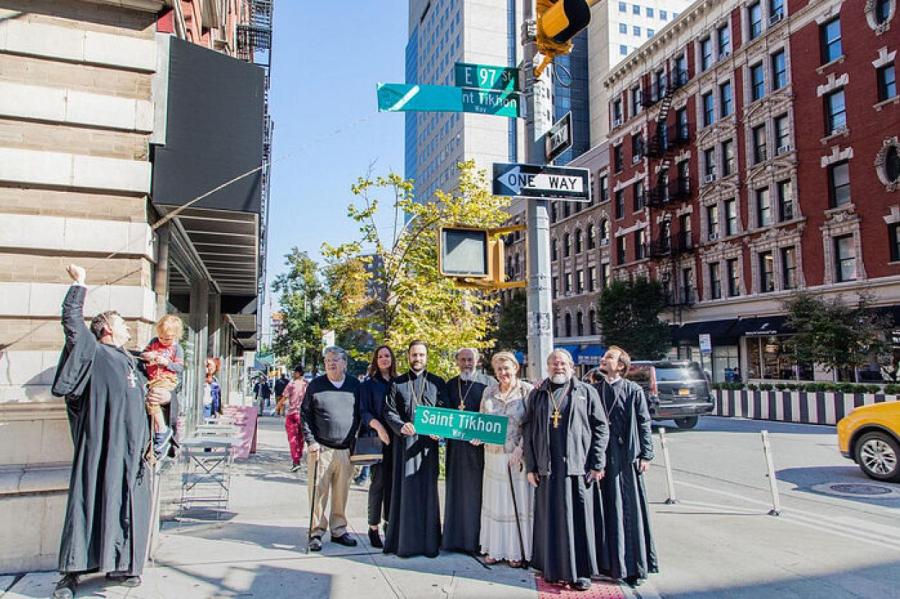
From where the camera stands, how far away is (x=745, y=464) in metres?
11.9

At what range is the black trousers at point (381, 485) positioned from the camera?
6180 millimetres

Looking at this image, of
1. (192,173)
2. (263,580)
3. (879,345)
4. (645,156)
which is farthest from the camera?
(645,156)

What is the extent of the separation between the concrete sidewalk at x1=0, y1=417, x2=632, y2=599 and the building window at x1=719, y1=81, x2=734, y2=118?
3389cm

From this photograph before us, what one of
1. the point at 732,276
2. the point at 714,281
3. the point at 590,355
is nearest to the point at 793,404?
the point at 732,276

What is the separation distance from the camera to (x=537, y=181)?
5.85 metres

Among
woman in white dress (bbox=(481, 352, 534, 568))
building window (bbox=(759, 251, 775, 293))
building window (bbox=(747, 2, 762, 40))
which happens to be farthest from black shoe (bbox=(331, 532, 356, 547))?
building window (bbox=(747, 2, 762, 40))

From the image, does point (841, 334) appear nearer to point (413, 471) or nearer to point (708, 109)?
point (708, 109)

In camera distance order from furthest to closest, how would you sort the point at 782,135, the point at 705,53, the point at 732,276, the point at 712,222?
the point at 705,53 < the point at 712,222 < the point at 732,276 < the point at 782,135

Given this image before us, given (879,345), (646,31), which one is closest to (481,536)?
(879,345)

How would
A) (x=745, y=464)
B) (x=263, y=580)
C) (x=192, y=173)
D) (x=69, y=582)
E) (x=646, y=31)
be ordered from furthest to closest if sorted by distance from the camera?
1. (x=646, y=31)
2. (x=745, y=464)
3. (x=192, y=173)
4. (x=263, y=580)
5. (x=69, y=582)

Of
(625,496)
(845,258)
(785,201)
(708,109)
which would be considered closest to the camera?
(625,496)

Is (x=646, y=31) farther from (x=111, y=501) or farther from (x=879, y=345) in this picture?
(x=111, y=501)

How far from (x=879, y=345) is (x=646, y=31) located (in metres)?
72.2

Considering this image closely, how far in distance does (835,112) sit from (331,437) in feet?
98.1
